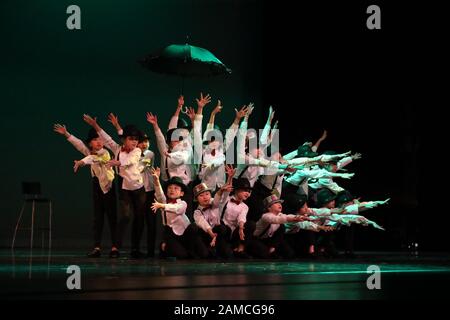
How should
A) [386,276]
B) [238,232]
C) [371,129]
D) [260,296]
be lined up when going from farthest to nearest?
[371,129] → [238,232] → [386,276] → [260,296]

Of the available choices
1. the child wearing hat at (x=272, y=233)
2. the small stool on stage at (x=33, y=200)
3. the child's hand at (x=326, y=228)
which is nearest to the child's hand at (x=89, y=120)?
the small stool on stage at (x=33, y=200)

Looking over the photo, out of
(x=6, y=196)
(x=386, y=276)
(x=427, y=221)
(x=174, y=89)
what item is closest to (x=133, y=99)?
(x=174, y=89)

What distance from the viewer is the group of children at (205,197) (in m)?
7.28

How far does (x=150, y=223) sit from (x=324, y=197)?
6.43 feet

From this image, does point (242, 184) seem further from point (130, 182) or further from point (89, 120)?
point (89, 120)

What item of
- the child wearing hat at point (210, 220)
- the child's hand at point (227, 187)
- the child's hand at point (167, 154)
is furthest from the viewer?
the child's hand at point (167, 154)

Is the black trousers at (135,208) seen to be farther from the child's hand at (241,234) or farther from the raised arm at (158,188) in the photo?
the child's hand at (241,234)

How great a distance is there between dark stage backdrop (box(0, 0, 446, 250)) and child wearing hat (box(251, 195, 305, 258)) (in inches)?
102

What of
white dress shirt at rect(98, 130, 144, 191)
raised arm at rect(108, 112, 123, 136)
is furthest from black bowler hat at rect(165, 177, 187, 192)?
raised arm at rect(108, 112, 123, 136)

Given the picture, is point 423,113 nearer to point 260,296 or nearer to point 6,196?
point 6,196

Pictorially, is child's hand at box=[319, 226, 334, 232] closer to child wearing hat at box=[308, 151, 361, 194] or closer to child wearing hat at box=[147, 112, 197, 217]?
child wearing hat at box=[308, 151, 361, 194]

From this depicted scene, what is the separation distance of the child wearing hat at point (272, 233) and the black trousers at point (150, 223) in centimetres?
102
